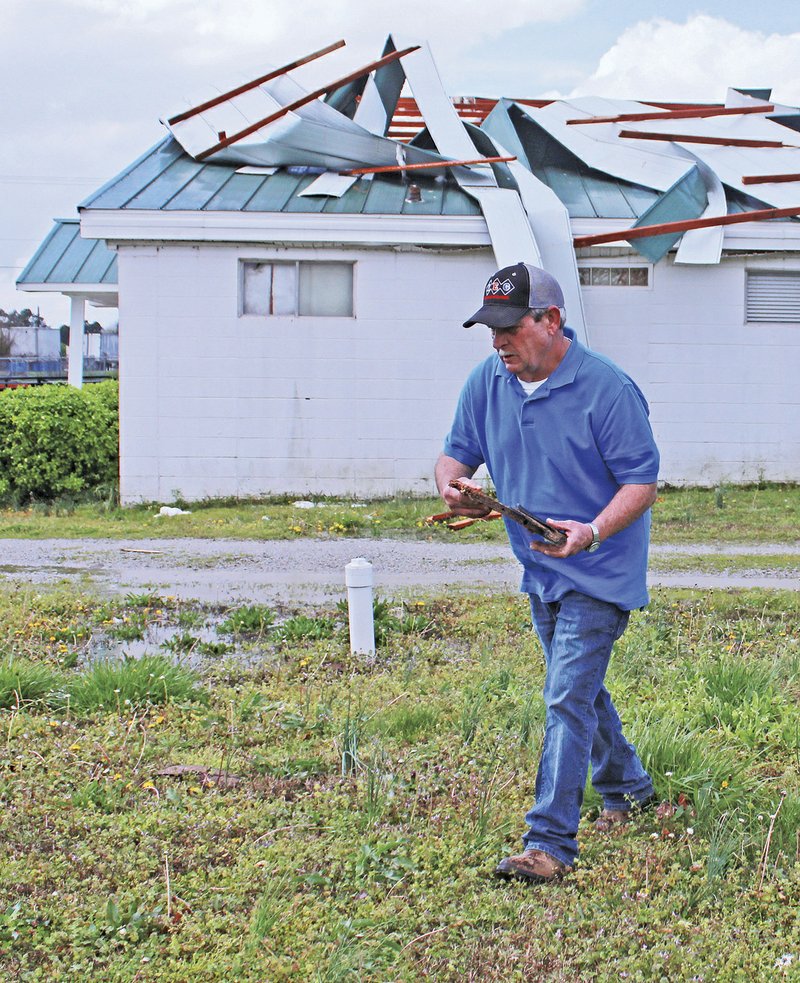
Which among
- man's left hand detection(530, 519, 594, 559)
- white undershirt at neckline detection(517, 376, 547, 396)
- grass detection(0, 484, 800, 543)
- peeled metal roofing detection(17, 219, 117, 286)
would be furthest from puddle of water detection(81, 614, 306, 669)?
peeled metal roofing detection(17, 219, 117, 286)

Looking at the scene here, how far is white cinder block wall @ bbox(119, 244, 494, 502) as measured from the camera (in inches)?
530

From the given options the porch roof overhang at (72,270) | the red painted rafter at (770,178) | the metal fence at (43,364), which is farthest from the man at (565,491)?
the metal fence at (43,364)

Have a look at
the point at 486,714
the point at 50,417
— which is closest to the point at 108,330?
the point at 50,417

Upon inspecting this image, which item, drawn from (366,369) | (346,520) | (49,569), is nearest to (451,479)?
(49,569)

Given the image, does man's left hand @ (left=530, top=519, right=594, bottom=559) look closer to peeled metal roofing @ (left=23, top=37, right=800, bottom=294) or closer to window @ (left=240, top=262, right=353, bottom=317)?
peeled metal roofing @ (left=23, top=37, right=800, bottom=294)

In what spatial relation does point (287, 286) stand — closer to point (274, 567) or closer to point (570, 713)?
point (274, 567)

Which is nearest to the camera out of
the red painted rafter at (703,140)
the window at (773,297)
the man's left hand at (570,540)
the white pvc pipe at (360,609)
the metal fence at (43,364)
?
the man's left hand at (570,540)

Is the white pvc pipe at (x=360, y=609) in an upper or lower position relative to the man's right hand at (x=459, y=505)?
lower

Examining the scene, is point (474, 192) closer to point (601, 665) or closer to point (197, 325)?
point (197, 325)

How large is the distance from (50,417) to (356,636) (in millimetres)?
7873

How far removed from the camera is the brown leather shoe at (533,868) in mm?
3748

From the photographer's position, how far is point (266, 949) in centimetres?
335

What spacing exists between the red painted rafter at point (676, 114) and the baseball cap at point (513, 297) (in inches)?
524

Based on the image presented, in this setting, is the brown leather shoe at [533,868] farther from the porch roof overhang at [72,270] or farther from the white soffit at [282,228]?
the porch roof overhang at [72,270]
